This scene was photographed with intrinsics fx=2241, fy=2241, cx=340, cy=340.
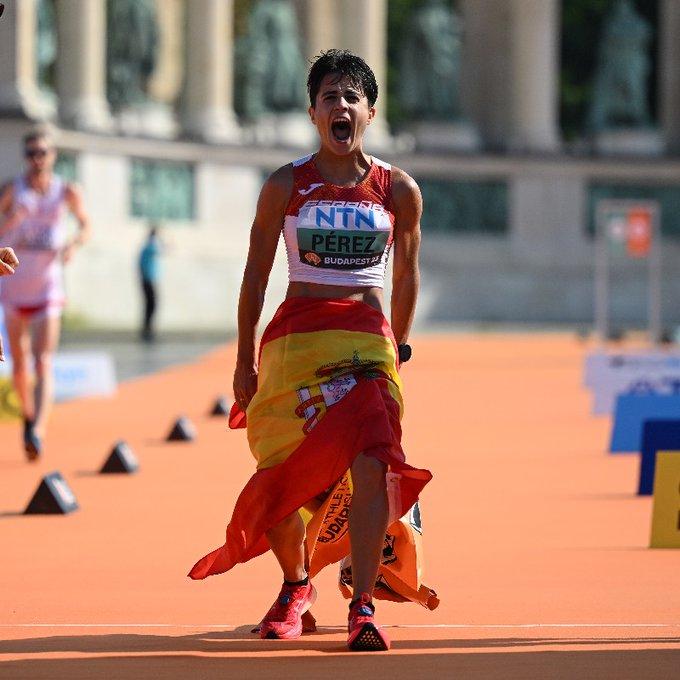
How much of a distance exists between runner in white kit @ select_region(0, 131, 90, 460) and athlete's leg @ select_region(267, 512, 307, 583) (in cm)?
796

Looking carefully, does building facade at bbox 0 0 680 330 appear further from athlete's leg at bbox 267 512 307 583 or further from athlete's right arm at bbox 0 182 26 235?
athlete's leg at bbox 267 512 307 583

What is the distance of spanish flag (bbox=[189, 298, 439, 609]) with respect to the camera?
8.27m

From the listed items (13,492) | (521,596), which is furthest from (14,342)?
(521,596)

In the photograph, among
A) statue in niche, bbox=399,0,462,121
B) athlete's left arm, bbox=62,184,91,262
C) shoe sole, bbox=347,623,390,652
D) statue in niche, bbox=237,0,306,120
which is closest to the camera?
shoe sole, bbox=347,623,390,652

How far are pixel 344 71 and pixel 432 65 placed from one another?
43659 mm

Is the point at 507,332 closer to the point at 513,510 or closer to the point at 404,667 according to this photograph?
the point at 513,510

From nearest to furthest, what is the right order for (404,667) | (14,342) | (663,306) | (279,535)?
(404,667) → (279,535) → (14,342) → (663,306)

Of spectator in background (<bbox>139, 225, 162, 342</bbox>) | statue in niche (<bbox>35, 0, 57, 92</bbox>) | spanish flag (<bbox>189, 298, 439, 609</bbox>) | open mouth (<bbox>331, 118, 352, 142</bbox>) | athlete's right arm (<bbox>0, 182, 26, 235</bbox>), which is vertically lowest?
spectator in background (<bbox>139, 225, 162, 342</bbox>)

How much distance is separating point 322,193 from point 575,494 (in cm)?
644

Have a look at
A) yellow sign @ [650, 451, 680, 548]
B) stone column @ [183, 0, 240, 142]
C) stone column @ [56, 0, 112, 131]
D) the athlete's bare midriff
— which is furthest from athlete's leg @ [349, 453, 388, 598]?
stone column @ [183, 0, 240, 142]

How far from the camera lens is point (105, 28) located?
47.5 metres

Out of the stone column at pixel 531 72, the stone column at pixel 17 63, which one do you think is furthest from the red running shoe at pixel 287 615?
the stone column at pixel 531 72

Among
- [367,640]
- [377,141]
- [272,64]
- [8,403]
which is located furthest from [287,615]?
[272,64]

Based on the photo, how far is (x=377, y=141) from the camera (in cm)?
4862
